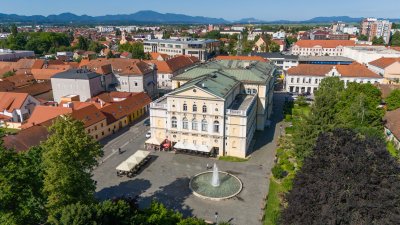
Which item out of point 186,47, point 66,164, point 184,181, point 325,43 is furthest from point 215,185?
point 325,43

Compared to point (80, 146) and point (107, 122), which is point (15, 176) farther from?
point (107, 122)

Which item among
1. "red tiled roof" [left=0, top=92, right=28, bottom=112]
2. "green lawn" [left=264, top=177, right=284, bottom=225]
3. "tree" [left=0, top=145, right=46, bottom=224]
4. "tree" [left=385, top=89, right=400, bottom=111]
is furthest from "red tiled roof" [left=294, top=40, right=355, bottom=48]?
"tree" [left=0, top=145, right=46, bottom=224]

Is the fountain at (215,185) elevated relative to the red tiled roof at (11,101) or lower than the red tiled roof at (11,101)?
lower

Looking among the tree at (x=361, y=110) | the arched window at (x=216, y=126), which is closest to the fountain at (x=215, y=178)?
the arched window at (x=216, y=126)

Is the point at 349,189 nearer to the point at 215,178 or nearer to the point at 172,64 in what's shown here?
the point at 215,178

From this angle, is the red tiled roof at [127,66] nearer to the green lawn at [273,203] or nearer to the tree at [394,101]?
the green lawn at [273,203]

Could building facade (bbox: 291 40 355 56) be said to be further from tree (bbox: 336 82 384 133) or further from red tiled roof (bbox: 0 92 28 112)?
red tiled roof (bbox: 0 92 28 112)
